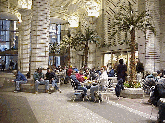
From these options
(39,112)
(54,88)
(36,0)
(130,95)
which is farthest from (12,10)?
(39,112)

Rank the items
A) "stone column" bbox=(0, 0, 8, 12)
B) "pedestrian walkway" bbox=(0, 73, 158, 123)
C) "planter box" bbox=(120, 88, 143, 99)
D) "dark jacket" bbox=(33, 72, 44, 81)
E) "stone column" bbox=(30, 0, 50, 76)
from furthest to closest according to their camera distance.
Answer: "stone column" bbox=(0, 0, 8, 12)
"stone column" bbox=(30, 0, 50, 76)
"dark jacket" bbox=(33, 72, 44, 81)
"planter box" bbox=(120, 88, 143, 99)
"pedestrian walkway" bbox=(0, 73, 158, 123)

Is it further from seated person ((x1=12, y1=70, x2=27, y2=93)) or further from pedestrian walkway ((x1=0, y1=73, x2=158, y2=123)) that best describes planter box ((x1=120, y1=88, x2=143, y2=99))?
seated person ((x1=12, y1=70, x2=27, y2=93))

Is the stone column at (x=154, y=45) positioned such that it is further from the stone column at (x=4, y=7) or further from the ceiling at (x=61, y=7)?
the stone column at (x=4, y=7)

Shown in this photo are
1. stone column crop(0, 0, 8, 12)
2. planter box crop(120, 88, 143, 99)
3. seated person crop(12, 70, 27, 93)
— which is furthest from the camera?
stone column crop(0, 0, 8, 12)

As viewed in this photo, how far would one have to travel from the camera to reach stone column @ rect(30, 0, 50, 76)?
12961 mm

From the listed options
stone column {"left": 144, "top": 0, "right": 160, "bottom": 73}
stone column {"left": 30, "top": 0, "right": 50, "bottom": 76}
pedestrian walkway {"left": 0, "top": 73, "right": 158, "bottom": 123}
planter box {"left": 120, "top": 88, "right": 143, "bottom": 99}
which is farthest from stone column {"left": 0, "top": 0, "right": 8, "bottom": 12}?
pedestrian walkway {"left": 0, "top": 73, "right": 158, "bottom": 123}

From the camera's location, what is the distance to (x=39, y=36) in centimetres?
1301

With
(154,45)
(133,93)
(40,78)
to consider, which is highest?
(154,45)

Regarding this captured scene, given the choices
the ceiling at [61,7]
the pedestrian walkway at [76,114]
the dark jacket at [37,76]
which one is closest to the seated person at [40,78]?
the dark jacket at [37,76]

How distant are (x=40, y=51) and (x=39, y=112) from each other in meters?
6.27

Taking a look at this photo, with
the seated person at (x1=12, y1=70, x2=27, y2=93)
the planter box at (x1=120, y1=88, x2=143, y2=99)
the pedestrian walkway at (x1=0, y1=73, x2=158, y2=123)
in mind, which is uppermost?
the seated person at (x1=12, y1=70, x2=27, y2=93)

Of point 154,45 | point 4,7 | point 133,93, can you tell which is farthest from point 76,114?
point 4,7

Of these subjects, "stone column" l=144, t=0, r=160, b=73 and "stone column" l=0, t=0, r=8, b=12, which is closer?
"stone column" l=144, t=0, r=160, b=73

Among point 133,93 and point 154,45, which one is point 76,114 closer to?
point 133,93
